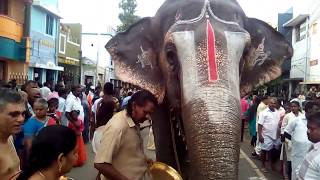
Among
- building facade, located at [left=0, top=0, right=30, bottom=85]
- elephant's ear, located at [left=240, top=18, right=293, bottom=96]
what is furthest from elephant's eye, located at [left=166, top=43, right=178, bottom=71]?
building facade, located at [left=0, top=0, right=30, bottom=85]

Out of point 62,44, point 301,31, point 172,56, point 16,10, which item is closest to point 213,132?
point 172,56

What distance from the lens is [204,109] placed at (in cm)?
353

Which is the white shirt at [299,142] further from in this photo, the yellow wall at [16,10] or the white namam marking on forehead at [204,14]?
the yellow wall at [16,10]

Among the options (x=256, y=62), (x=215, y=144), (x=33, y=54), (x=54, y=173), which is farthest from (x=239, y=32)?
(x=33, y=54)

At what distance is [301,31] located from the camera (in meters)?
30.9

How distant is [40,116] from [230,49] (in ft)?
10.5

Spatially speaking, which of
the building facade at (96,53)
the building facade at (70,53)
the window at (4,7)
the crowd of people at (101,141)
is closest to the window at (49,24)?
the building facade at (70,53)

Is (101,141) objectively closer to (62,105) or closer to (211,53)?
(211,53)

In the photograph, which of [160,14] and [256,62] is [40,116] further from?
[256,62]

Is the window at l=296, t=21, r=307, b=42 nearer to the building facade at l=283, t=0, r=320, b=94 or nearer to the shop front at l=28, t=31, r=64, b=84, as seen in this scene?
the building facade at l=283, t=0, r=320, b=94

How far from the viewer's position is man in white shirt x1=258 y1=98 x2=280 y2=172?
9.95 metres

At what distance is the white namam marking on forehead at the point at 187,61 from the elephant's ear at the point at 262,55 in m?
0.88

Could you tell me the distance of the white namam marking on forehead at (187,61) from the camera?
150 inches

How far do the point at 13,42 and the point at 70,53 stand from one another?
10.5m
